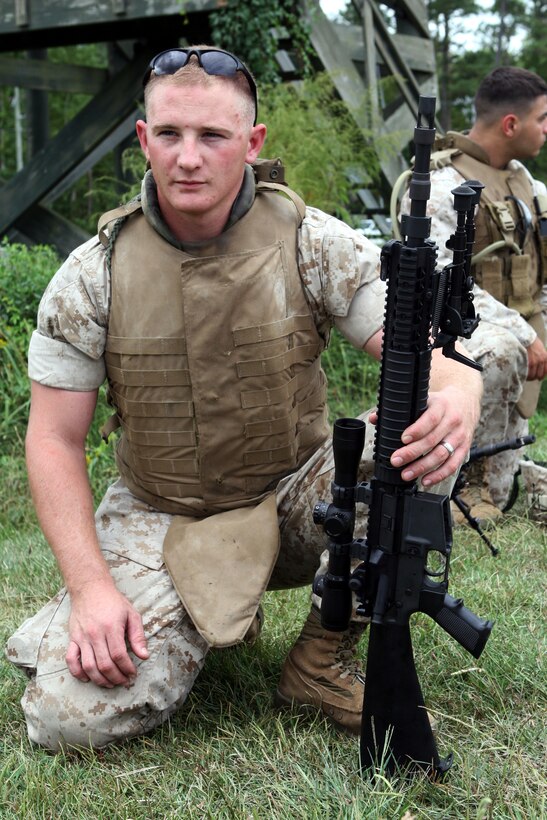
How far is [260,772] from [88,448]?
313 cm

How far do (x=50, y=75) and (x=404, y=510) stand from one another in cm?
893

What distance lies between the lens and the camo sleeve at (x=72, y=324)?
2908 millimetres

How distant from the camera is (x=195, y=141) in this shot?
2758 millimetres

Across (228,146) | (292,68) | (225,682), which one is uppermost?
(292,68)

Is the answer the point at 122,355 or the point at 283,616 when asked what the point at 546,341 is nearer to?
the point at 283,616

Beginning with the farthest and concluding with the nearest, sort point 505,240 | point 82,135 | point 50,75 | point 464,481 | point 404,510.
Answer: point 50,75 < point 82,135 < point 505,240 < point 464,481 < point 404,510

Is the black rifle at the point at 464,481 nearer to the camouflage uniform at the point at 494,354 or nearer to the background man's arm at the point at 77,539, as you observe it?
the camouflage uniform at the point at 494,354

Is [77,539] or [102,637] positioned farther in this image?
[77,539]

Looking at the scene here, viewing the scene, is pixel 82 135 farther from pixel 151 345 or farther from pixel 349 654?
pixel 349 654

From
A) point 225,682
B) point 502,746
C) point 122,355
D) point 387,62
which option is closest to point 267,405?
point 122,355

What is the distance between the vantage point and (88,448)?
5.46m

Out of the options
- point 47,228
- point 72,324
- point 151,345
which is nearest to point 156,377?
point 151,345

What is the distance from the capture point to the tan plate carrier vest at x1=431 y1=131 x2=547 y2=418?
17.1 feet

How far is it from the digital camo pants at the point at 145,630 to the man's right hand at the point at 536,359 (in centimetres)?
226
